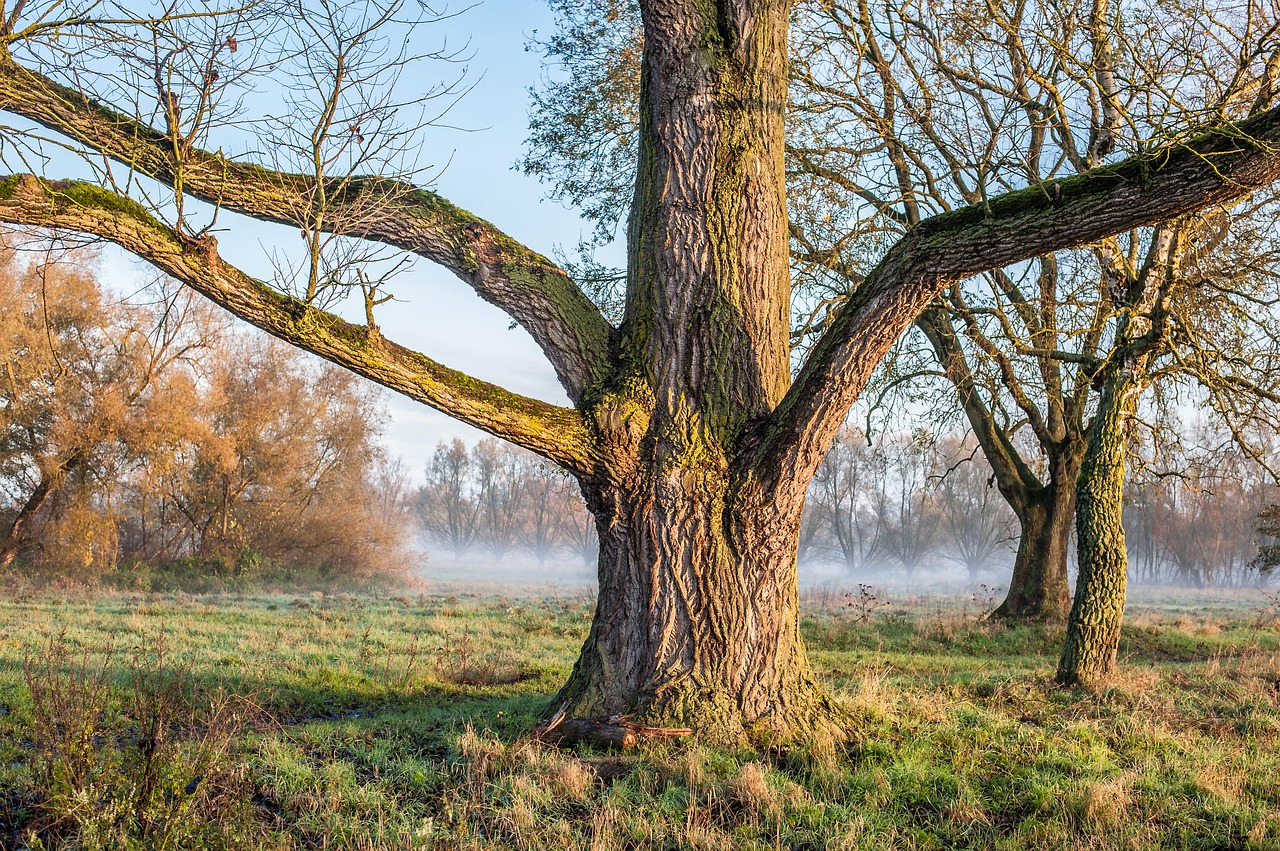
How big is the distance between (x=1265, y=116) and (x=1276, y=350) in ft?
23.3

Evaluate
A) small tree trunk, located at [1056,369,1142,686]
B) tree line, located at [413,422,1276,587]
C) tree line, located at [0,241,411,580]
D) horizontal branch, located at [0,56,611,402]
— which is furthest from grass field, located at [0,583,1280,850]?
tree line, located at [413,422,1276,587]

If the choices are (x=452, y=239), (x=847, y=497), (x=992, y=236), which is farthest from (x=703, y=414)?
(x=847, y=497)

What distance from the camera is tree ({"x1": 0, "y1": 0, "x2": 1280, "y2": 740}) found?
16.0 feet

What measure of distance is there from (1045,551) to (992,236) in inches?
469

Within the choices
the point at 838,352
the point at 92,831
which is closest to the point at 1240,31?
Result: the point at 838,352

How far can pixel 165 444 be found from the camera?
72.7ft

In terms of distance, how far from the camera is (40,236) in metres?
4.66

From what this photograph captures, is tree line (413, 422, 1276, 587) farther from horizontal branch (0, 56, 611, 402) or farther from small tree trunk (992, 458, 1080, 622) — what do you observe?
horizontal branch (0, 56, 611, 402)

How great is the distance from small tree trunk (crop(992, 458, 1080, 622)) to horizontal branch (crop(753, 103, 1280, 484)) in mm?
11233

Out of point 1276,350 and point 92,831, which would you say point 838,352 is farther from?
point 1276,350

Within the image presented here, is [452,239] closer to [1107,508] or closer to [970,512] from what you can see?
[1107,508]

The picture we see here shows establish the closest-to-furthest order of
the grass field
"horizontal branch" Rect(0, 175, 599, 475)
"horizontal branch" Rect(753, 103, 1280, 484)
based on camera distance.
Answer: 1. the grass field
2. "horizontal branch" Rect(0, 175, 599, 475)
3. "horizontal branch" Rect(753, 103, 1280, 484)

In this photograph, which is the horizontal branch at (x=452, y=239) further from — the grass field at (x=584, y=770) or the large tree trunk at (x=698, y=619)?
the grass field at (x=584, y=770)

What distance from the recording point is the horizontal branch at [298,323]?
14.8ft
